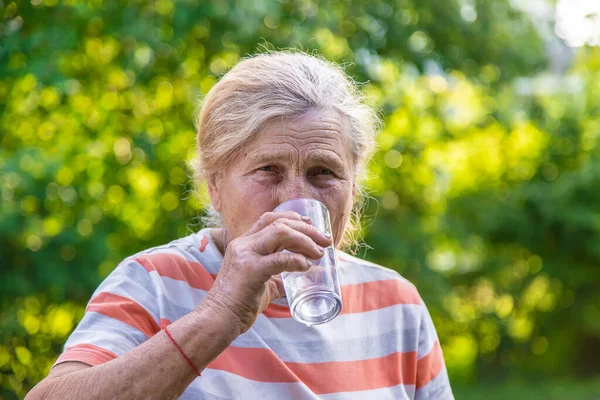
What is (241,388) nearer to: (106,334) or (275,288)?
(275,288)

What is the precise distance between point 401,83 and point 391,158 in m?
0.77

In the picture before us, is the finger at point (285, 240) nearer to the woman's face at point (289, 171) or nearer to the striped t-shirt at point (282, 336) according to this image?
the woman's face at point (289, 171)

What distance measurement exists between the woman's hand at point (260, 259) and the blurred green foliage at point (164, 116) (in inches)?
68.6

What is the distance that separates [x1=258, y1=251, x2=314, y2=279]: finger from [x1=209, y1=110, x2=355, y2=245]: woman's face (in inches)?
14.4

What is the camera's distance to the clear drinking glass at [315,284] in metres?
A: 1.62

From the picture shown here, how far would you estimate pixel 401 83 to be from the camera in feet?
20.6

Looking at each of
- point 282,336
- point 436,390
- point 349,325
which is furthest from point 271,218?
point 436,390

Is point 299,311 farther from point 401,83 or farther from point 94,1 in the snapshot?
point 401,83

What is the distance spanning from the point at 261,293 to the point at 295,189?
1.32 feet

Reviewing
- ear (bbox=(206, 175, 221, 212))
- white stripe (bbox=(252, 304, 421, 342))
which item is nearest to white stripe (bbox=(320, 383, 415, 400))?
white stripe (bbox=(252, 304, 421, 342))

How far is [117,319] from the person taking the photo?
1.74 meters

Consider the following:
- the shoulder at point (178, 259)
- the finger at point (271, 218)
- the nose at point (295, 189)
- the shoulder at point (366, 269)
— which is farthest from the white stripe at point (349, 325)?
the finger at point (271, 218)

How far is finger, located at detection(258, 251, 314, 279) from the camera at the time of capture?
59.9 inches

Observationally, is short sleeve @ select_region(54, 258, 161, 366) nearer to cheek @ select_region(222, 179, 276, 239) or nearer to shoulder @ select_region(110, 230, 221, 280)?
shoulder @ select_region(110, 230, 221, 280)
